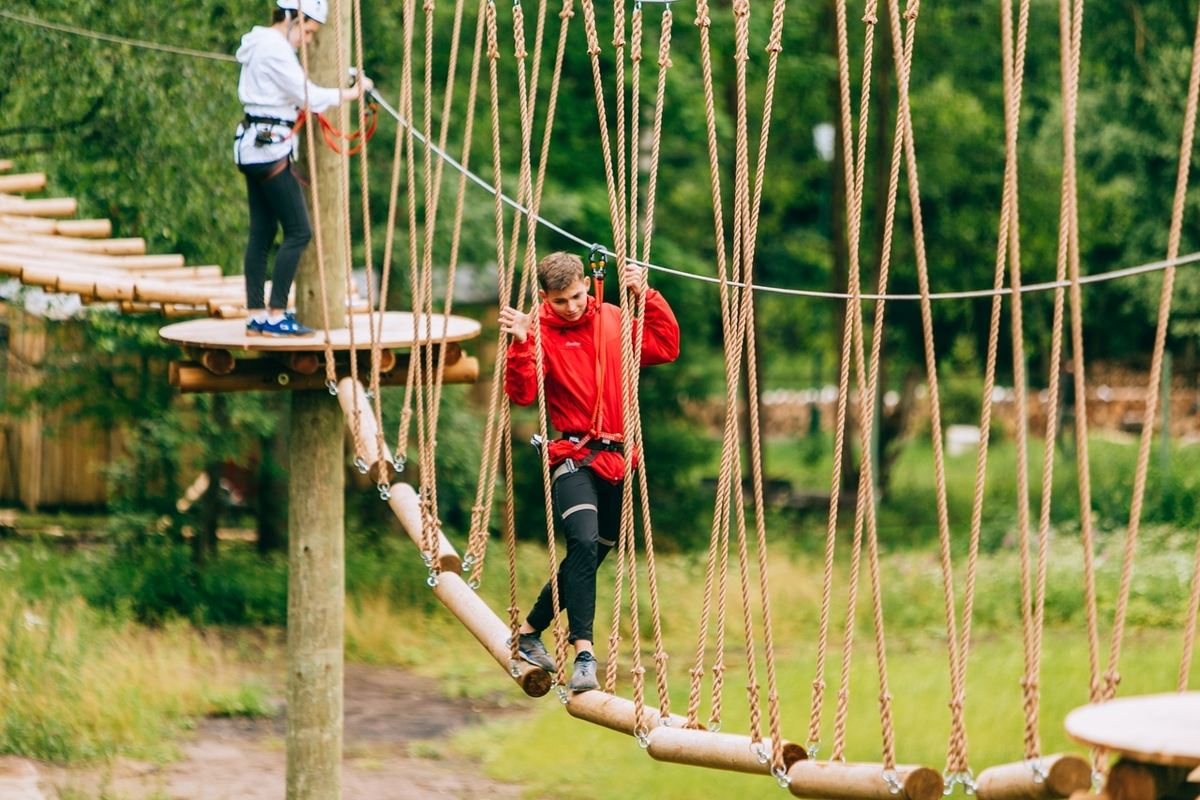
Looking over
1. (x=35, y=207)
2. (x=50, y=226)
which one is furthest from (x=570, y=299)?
(x=35, y=207)

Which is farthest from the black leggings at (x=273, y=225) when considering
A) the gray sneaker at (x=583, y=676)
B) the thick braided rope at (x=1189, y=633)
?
the thick braided rope at (x=1189, y=633)

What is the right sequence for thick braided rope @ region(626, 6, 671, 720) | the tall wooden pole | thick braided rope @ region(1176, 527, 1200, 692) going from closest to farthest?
thick braided rope @ region(1176, 527, 1200, 692) → thick braided rope @ region(626, 6, 671, 720) → the tall wooden pole

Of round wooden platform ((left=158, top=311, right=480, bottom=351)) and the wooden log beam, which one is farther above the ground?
the wooden log beam

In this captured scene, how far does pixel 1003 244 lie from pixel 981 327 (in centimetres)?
1564

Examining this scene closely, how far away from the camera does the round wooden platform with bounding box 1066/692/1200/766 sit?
2020 mm

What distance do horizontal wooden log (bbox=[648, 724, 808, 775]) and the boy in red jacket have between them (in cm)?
33

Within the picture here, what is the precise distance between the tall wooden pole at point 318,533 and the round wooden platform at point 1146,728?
148 inches

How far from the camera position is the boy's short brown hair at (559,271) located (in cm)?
351

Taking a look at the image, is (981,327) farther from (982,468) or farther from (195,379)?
(982,468)

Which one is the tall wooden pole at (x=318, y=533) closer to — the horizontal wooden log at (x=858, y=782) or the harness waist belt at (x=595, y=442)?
the harness waist belt at (x=595, y=442)

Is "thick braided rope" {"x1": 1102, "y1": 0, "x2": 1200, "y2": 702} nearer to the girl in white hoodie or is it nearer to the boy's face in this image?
the boy's face

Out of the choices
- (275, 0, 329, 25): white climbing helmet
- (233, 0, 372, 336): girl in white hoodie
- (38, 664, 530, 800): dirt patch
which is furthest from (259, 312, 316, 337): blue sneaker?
(38, 664, 530, 800): dirt patch

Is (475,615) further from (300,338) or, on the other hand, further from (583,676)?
(300,338)

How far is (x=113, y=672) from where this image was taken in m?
8.08
